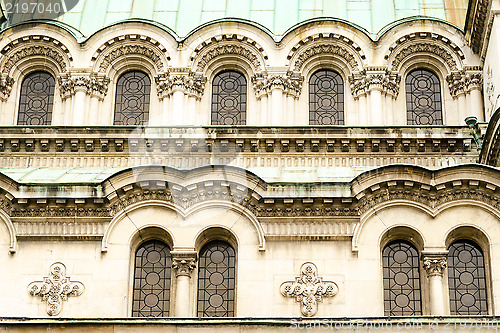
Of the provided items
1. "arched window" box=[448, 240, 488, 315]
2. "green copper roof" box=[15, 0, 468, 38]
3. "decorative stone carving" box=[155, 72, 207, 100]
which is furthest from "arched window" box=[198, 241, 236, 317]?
"green copper roof" box=[15, 0, 468, 38]

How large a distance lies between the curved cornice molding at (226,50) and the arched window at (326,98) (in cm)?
195

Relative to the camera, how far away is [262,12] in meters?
38.7

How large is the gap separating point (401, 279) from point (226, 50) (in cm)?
1154

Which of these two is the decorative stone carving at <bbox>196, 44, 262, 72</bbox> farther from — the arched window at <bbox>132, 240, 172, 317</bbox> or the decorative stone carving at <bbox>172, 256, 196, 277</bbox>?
the decorative stone carving at <bbox>172, 256, 196, 277</bbox>

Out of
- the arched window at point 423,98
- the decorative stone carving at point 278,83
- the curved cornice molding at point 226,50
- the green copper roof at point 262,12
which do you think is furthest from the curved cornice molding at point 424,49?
the curved cornice molding at point 226,50

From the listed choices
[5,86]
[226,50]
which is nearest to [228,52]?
[226,50]

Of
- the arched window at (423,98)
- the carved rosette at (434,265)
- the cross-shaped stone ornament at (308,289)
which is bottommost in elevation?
the cross-shaped stone ornament at (308,289)

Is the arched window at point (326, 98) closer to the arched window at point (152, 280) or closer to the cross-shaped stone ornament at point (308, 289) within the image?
the arched window at point (152, 280)

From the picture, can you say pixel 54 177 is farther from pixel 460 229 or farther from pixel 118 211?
pixel 460 229

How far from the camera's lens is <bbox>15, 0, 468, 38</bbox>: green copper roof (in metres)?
38.2

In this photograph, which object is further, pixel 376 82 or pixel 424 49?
pixel 424 49

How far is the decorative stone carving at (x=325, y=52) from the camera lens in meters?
36.8

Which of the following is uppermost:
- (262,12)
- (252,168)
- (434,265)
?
(262,12)

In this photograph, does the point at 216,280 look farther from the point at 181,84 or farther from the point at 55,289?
the point at 181,84
